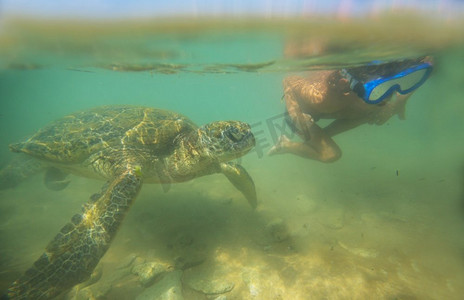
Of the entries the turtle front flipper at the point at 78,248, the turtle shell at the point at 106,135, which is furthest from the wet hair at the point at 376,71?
the turtle front flipper at the point at 78,248

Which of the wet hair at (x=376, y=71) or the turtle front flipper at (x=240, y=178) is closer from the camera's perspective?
the turtle front flipper at (x=240, y=178)

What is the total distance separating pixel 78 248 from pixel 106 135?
290cm

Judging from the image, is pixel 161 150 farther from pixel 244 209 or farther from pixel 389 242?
pixel 389 242

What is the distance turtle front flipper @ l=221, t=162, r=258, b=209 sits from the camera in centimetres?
543

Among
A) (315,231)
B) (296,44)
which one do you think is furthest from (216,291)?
(296,44)

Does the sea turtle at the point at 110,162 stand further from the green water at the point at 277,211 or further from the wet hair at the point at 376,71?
the wet hair at the point at 376,71

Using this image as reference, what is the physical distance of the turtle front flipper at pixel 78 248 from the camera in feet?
9.51

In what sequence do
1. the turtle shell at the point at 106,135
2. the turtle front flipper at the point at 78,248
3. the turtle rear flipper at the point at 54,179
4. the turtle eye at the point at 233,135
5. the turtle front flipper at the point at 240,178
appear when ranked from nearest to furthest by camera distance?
1. the turtle front flipper at the point at 78,248
2. the turtle eye at the point at 233,135
3. the turtle shell at the point at 106,135
4. the turtle front flipper at the point at 240,178
5. the turtle rear flipper at the point at 54,179

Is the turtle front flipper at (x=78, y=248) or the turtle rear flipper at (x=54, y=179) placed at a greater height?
the turtle front flipper at (x=78, y=248)

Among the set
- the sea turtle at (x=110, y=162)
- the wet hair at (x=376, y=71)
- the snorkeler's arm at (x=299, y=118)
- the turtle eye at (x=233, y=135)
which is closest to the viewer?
the sea turtle at (x=110, y=162)

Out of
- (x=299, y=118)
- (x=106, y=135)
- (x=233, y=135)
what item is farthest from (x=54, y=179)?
(x=299, y=118)

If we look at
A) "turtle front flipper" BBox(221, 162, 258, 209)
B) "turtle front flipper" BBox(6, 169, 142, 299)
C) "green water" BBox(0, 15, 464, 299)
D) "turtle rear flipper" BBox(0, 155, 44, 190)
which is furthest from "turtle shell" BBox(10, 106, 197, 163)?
"green water" BBox(0, 15, 464, 299)

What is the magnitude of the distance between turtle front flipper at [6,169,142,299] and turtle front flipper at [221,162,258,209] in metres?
2.25

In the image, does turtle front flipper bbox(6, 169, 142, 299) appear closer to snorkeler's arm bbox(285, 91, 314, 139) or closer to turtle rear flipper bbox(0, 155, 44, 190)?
turtle rear flipper bbox(0, 155, 44, 190)
